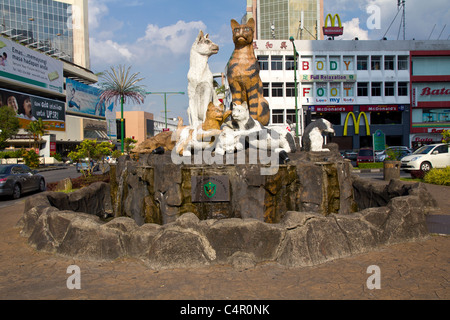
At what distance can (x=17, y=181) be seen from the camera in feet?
45.4

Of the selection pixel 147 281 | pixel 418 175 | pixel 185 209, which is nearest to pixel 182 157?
pixel 185 209

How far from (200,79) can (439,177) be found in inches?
405

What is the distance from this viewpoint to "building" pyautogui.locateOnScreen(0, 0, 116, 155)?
4425cm

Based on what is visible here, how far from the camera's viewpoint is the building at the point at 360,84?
3956 centimetres

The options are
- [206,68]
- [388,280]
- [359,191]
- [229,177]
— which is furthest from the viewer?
[359,191]

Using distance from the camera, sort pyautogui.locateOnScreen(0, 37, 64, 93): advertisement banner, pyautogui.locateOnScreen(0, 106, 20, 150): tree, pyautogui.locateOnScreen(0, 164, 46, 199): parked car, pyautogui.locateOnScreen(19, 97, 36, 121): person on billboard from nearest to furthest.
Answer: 1. pyautogui.locateOnScreen(0, 164, 46, 199): parked car
2. pyautogui.locateOnScreen(0, 106, 20, 150): tree
3. pyautogui.locateOnScreen(0, 37, 64, 93): advertisement banner
4. pyautogui.locateOnScreen(19, 97, 36, 121): person on billboard

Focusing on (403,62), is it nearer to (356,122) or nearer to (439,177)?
(356,122)

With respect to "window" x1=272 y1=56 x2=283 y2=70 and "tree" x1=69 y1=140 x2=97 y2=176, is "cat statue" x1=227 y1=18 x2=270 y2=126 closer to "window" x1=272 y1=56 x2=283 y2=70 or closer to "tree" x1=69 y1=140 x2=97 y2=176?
"tree" x1=69 y1=140 x2=97 y2=176

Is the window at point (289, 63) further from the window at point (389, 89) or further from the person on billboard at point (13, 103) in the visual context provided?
the person on billboard at point (13, 103)

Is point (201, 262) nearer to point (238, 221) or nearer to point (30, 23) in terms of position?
point (238, 221)

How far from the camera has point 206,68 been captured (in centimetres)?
842

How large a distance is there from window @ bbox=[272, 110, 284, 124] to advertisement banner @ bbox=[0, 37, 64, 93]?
3247 cm

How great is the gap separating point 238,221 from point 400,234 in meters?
2.58

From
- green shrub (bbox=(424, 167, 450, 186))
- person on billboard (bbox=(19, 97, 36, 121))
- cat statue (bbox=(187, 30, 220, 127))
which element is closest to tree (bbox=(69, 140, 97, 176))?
cat statue (bbox=(187, 30, 220, 127))
